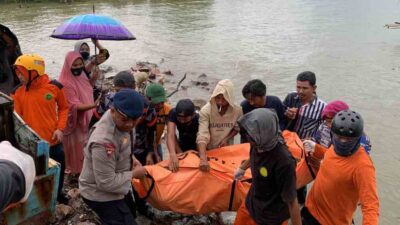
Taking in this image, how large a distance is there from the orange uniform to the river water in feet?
8.15

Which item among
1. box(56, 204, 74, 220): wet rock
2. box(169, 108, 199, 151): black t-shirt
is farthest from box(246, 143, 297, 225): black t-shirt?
box(56, 204, 74, 220): wet rock

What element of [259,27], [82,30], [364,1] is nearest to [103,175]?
[82,30]

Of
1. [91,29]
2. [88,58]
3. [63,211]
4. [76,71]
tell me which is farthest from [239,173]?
[91,29]

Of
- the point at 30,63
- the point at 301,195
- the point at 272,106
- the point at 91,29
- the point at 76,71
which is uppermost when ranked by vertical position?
the point at 91,29

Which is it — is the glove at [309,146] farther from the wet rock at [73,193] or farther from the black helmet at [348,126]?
the wet rock at [73,193]

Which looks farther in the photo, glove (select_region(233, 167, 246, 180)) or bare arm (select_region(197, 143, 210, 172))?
bare arm (select_region(197, 143, 210, 172))

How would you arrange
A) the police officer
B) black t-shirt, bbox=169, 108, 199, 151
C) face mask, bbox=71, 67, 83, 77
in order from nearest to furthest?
1. the police officer
2. black t-shirt, bbox=169, 108, 199, 151
3. face mask, bbox=71, 67, 83, 77

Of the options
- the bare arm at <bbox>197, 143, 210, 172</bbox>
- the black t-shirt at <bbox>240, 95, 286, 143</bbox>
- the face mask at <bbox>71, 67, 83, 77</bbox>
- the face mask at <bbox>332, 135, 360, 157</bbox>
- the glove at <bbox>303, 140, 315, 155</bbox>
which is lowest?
the bare arm at <bbox>197, 143, 210, 172</bbox>

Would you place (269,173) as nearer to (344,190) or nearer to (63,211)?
(344,190)

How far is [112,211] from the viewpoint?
3020 mm

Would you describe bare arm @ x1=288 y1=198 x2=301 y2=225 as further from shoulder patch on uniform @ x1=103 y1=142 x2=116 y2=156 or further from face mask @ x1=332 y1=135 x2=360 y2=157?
shoulder patch on uniform @ x1=103 y1=142 x2=116 y2=156

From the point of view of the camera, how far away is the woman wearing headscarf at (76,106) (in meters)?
4.54

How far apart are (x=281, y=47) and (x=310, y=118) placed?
14.2 meters

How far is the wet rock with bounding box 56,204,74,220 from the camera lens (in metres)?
4.00
